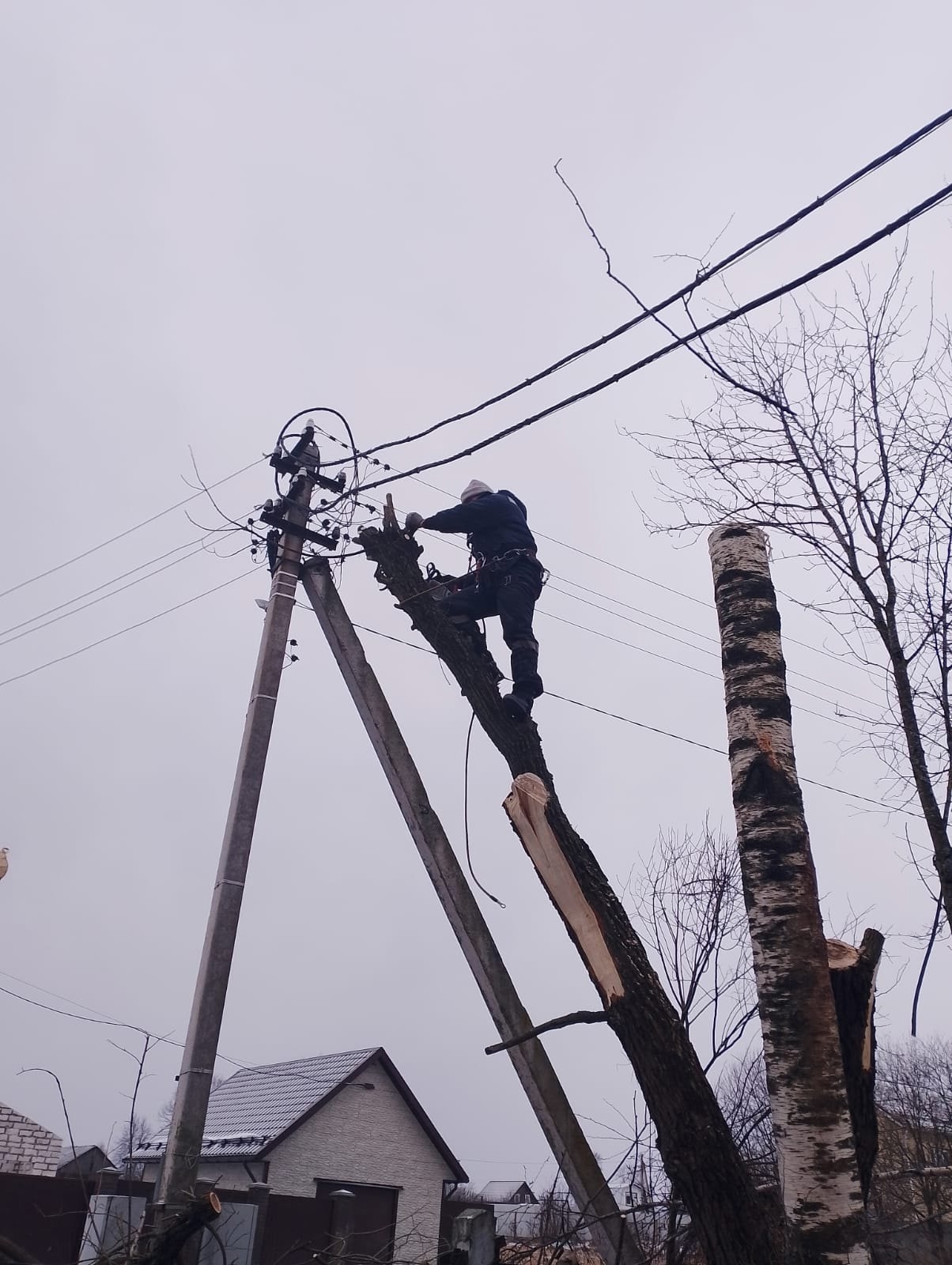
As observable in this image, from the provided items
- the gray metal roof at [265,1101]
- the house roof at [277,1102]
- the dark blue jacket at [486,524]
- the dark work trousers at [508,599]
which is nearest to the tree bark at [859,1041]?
the dark work trousers at [508,599]

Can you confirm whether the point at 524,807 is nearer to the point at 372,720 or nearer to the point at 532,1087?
the point at 532,1087

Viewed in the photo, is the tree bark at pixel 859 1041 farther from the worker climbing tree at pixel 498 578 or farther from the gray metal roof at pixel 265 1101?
the gray metal roof at pixel 265 1101

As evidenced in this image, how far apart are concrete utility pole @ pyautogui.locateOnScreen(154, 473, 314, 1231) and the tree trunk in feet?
10.5

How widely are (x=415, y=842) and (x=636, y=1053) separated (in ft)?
6.83

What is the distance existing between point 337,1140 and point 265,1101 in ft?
5.92

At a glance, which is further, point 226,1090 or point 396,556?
point 226,1090

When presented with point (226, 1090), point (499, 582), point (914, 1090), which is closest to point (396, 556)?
point (499, 582)

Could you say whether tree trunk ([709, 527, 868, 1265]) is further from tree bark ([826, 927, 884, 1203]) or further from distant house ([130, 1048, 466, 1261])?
distant house ([130, 1048, 466, 1261])

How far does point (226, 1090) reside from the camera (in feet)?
67.8

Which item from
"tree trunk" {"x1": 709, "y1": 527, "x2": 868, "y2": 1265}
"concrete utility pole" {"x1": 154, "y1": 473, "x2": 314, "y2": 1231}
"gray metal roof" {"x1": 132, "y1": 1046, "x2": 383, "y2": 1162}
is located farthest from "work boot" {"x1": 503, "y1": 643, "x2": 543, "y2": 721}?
"gray metal roof" {"x1": 132, "y1": 1046, "x2": 383, "y2": 1162}

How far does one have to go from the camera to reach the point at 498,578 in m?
5.80

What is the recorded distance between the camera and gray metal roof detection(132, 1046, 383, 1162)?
16969 millimetres

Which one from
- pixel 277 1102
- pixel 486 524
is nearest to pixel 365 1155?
pixel 277 1102

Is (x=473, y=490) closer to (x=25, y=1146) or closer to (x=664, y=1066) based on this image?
(x=664, y=1066)
